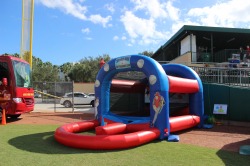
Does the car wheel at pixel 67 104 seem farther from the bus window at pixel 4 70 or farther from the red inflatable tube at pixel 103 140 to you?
the red inflatable tube at pixel 103 140

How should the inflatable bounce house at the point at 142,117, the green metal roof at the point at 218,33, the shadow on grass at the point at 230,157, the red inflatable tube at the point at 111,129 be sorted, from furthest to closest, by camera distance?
the green metal roof at the point at 218,33 < the red inflatable tube at the point at 111,129 < the inflatable bounce house at the point at 142,117 < the shadow on grass at the point at 230,157

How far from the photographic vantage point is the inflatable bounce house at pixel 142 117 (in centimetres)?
723

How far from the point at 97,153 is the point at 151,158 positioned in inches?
51.3

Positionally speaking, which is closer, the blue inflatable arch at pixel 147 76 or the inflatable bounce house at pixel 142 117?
the inflatable bounce house at pixel 142 117

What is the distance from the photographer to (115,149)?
710 cm

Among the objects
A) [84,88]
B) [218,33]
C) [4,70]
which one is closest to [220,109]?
[4,70]

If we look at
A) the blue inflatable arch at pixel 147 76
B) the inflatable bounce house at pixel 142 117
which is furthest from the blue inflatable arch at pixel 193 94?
the blue inflatable arch at pixel 147 76

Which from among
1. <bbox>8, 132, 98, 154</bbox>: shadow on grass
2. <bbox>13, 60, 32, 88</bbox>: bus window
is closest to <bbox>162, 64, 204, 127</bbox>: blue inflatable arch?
<bbox>8, 132, 98, 154</bbox>: shadow on grass

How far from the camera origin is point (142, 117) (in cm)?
1028

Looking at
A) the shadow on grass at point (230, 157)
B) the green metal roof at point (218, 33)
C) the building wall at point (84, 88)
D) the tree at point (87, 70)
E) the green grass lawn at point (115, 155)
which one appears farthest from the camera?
the tree at point (87, 70)

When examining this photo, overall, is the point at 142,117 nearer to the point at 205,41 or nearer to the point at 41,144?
the point at 41,144

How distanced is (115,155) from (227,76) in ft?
31.1

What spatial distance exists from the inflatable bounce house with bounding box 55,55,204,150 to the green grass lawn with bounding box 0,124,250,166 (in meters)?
0.25

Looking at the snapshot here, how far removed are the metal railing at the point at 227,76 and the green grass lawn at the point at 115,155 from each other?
23.5ft
